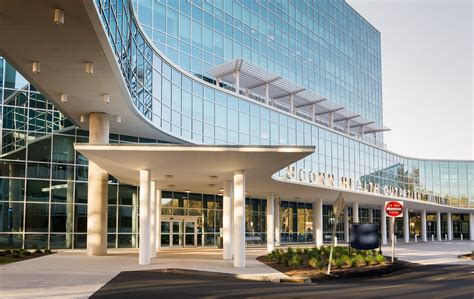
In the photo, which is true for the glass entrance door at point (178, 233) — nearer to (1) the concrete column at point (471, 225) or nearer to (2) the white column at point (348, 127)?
(2) the white column at point (348, 127)

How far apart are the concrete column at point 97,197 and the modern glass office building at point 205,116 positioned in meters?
1.77

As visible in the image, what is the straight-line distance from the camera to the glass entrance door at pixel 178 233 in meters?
40.0

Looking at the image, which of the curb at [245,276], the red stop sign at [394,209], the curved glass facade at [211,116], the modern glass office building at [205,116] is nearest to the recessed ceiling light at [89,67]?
the modern glass office building at [205,116]

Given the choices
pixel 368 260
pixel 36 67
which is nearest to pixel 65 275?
pixel 36 67

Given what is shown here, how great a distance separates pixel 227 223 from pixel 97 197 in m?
7.47

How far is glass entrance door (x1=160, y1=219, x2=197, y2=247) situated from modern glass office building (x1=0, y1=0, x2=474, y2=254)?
0.08m

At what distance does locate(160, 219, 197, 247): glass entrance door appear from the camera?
131ft

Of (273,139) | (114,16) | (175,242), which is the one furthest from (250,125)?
(114,16)

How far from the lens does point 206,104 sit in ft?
125

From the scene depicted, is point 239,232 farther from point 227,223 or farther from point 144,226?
point 227,223

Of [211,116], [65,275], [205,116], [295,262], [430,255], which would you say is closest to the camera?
[65,275]

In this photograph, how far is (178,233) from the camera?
40.8m

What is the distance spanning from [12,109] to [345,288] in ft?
81.2

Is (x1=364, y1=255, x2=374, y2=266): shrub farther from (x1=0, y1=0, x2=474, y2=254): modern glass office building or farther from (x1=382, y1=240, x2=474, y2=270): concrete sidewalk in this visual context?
(x1=0, y1=0, x2=474, y2=254): modern glass office building
